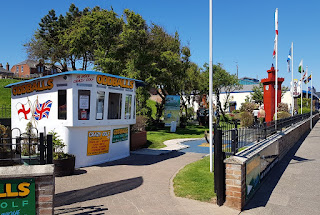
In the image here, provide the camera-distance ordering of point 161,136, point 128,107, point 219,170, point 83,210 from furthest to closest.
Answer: point 161,136 → point 128,107 → point 219,170 → point 83,210

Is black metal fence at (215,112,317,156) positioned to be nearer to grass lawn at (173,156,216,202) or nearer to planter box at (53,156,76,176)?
grass lawn at (173,156,216,202)

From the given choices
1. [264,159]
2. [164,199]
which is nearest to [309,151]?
[264,159]

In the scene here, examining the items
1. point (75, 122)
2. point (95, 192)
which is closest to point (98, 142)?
point (75, 122)

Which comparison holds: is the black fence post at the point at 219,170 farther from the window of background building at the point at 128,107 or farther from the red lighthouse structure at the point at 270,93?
the red lighthouse structure at the point at 270,93

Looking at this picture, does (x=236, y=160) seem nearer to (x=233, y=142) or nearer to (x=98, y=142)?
(x=233, y=142)

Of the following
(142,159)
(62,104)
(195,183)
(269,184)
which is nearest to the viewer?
(195,183)

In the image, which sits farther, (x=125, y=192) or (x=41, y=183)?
(x=125, y=192)

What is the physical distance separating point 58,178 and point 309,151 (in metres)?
11.3

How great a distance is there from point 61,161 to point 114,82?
3536 millimetres

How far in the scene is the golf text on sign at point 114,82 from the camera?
9227mm

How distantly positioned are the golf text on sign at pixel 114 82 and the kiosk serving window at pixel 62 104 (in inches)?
47.9

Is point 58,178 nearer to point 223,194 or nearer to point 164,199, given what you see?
point 164,199

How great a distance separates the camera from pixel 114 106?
10.1m

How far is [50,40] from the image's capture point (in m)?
30.2
